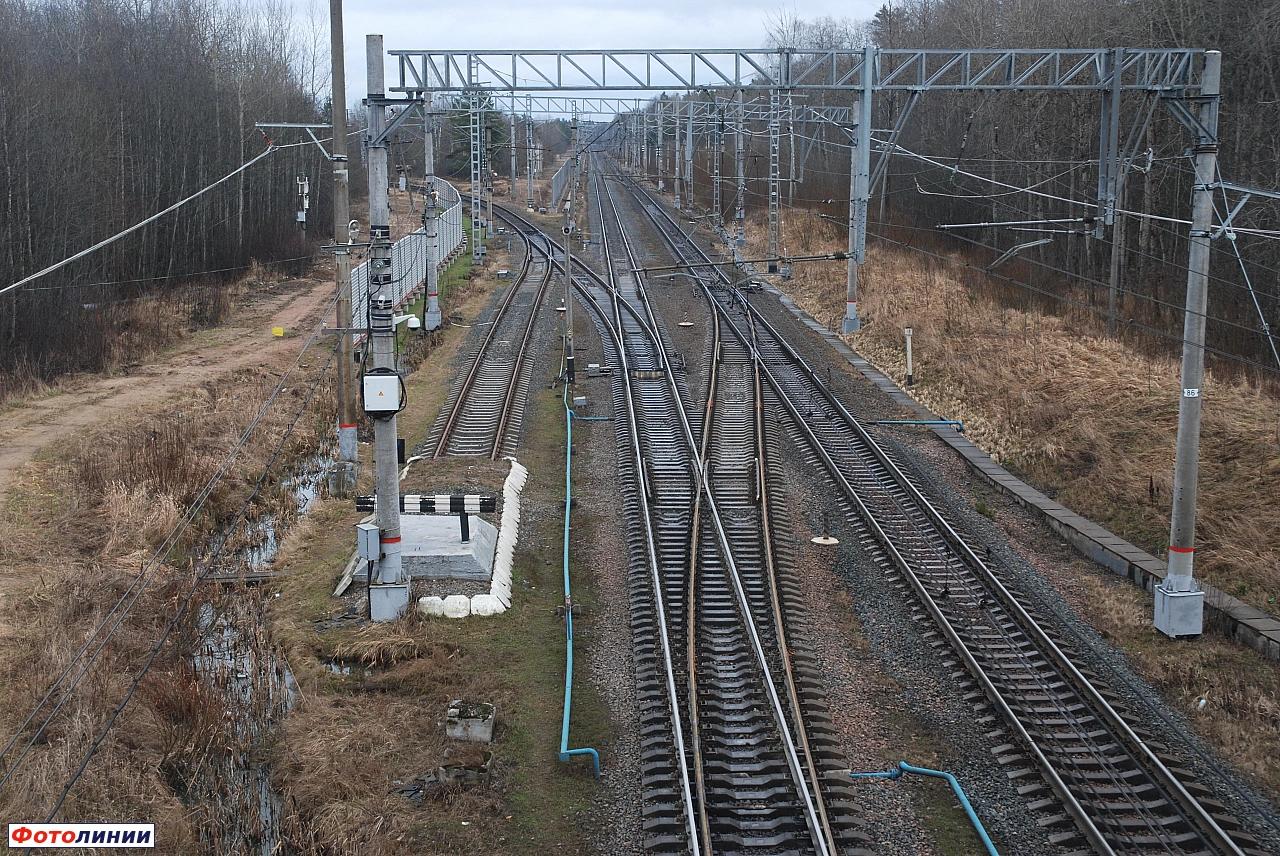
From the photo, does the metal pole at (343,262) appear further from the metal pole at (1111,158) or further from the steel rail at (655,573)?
the metal pole at (1111,158)

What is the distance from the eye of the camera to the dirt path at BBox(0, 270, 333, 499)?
18.9m

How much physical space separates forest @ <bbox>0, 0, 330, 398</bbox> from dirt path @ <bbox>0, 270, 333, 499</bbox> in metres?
0.77

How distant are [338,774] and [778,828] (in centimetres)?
323

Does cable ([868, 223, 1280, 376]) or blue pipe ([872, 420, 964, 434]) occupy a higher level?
cable ([868, 223, 1280, 376])

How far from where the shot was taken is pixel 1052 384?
20.2m

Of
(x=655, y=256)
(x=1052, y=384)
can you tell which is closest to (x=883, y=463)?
(x=1052, y=384)

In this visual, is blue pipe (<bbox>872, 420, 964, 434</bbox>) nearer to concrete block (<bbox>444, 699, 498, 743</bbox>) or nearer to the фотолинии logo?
concrete block (<bbox>444, 699, 498, 743</bbox>)

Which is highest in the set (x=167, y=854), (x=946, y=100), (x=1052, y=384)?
(x=946, y=100)

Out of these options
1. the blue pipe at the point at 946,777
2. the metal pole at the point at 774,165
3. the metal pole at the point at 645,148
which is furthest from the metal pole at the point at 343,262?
the metal pole at the point at 645,148

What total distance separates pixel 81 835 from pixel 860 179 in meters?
19.8

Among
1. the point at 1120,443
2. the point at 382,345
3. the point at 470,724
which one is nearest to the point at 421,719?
the point at 470,724

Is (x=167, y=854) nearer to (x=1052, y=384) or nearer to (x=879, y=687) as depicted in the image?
(x=879, y=687)

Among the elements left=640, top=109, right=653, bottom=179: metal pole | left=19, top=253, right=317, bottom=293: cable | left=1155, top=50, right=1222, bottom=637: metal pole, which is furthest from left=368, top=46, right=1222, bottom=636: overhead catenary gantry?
left=640, top=109, right=653, bottom=179: metal pole

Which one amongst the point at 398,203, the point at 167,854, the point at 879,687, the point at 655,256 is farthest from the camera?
the point at 398,203
